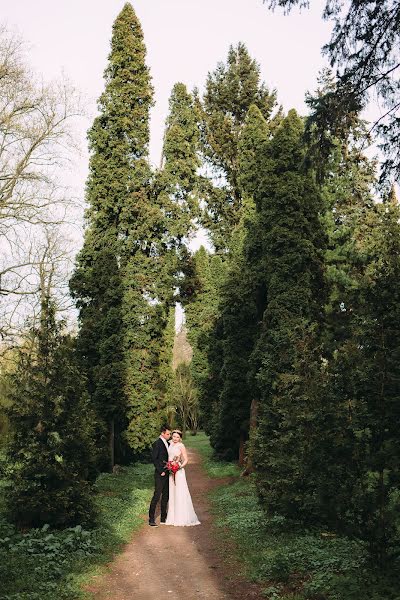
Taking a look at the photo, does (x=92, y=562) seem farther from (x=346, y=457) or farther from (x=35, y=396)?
(x=346, y=457)

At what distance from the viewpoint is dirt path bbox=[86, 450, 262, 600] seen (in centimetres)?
753

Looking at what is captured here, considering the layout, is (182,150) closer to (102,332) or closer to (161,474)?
(102,332)

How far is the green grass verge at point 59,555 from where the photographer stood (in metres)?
7.10

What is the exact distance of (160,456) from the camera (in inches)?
504

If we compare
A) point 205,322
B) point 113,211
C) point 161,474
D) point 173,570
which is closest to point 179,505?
point 161,474

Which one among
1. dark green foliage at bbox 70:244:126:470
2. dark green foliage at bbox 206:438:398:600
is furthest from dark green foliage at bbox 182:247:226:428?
dark green foliage at bbox 206:438:398:600

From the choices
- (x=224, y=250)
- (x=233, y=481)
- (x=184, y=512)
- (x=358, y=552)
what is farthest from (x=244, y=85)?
(x=358, y=552)

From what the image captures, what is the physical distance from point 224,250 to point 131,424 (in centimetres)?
1661

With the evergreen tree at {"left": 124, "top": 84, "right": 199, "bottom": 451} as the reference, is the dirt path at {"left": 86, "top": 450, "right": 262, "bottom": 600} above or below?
below

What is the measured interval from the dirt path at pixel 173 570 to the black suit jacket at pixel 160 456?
1221mm

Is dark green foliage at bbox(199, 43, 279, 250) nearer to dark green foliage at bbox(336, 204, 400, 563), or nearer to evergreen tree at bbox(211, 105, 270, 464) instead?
evergreen tree at bbox(211, 105, 270, 464)

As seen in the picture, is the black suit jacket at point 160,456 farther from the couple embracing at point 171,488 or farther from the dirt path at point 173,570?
the dirt path at point 173,570

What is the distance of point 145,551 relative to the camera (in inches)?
392

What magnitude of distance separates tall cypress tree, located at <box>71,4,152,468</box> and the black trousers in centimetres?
754
